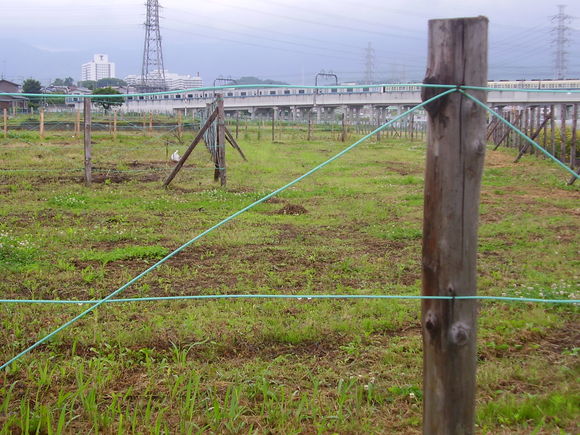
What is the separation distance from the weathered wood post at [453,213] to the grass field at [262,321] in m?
0.92

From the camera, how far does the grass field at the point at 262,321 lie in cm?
374

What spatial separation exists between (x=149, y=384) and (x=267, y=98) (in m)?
66.1

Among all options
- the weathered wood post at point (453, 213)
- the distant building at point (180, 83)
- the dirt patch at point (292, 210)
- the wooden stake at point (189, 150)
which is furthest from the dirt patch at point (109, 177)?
the distant building at point (180, 83)

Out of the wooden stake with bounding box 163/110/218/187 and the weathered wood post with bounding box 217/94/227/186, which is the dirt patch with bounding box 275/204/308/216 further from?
the weathered wood post with bounding box 217/94/227/186

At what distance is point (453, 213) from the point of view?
107 inches

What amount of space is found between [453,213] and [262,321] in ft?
9.25

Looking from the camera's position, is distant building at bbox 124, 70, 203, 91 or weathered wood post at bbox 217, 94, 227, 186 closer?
weathered wood post at bbox 217, 94, 227, 186

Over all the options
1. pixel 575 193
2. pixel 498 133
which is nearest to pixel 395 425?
pixel 575 193

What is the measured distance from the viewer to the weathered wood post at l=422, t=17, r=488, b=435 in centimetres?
268

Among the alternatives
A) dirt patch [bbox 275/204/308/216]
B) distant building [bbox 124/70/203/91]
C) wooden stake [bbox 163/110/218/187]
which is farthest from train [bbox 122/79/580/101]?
distant building [bbox 124/70/203/91]

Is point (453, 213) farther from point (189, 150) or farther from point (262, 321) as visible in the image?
point (189, 150)

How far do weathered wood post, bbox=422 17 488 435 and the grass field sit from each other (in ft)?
3.02

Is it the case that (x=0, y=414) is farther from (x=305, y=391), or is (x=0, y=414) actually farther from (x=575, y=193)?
(x=575, y=193)

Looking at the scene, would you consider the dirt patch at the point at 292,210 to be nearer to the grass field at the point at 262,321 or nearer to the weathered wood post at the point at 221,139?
the grass field at the point at 262,321
